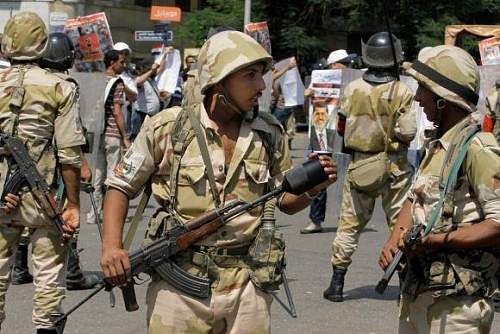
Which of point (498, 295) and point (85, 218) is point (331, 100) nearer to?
point (85, 218)

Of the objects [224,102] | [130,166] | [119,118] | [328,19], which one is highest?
[224,102]

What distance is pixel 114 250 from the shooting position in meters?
3.67

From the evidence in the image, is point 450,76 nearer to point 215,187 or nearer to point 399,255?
point 399,255

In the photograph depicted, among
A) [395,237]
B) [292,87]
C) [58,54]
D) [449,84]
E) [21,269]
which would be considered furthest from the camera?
[292,87]

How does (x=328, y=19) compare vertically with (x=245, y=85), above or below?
below

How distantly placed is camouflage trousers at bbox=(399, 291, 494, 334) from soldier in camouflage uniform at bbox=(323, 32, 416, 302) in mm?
3207

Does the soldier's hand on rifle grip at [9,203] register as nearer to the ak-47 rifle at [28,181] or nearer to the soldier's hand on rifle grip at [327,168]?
the ak-47 rifle at [28,181]

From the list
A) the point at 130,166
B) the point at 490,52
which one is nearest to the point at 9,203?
the point at 130,166

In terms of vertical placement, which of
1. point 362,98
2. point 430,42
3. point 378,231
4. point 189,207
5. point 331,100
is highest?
point 189,207

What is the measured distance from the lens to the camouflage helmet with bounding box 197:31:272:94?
3686 mm

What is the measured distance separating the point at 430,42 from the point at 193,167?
2369 centimetres

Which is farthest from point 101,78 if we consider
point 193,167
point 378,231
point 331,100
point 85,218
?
point 193,167

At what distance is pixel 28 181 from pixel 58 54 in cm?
181

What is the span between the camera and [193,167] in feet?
12.3
